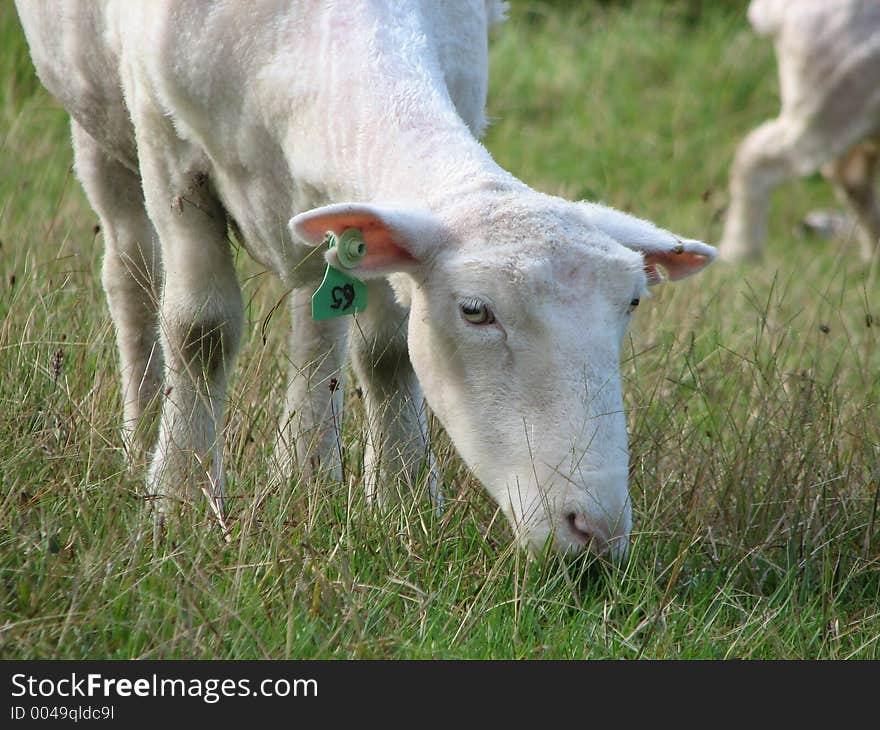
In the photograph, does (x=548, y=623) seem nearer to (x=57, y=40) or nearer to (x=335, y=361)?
(x=335, y=361)

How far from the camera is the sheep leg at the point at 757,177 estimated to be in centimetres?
898

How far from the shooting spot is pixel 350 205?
2.75m

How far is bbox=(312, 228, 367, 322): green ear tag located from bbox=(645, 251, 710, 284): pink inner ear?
0.66 m

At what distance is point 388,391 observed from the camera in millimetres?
3844

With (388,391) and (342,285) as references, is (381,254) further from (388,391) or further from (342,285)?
(388,391)

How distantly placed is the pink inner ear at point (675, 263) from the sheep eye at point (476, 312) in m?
0.50

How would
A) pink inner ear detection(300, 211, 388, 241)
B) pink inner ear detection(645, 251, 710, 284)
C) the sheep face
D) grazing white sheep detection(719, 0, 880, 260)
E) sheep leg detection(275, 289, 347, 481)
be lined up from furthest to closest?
grazing white sheep detection(719, 0, 880, 260) → sheep leg detection(275, 289, 347, 481) → pink inner ear detection(645, 251, 710, 284) → pink inner ear detection(300, 211, 388, 241) → the sheep face

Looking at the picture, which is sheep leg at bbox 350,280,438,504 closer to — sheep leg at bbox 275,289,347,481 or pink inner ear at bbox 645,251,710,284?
sheep leg at bbox 275,289,347,481

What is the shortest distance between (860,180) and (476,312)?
6.97 metres

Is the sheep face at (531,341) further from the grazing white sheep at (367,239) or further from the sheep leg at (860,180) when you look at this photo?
the sheep leg at (860,180)

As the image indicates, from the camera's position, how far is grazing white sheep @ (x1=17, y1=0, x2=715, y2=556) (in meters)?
2.70

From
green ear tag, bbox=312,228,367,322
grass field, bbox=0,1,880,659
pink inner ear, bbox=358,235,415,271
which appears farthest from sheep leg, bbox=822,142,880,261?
pink inner ear, bbox=358,235,415,271

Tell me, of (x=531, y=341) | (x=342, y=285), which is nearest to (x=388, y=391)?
(x=342, y=285)

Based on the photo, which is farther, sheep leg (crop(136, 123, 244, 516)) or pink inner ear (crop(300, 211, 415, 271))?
sheep leg (crop(136, 123, 244, 516))
